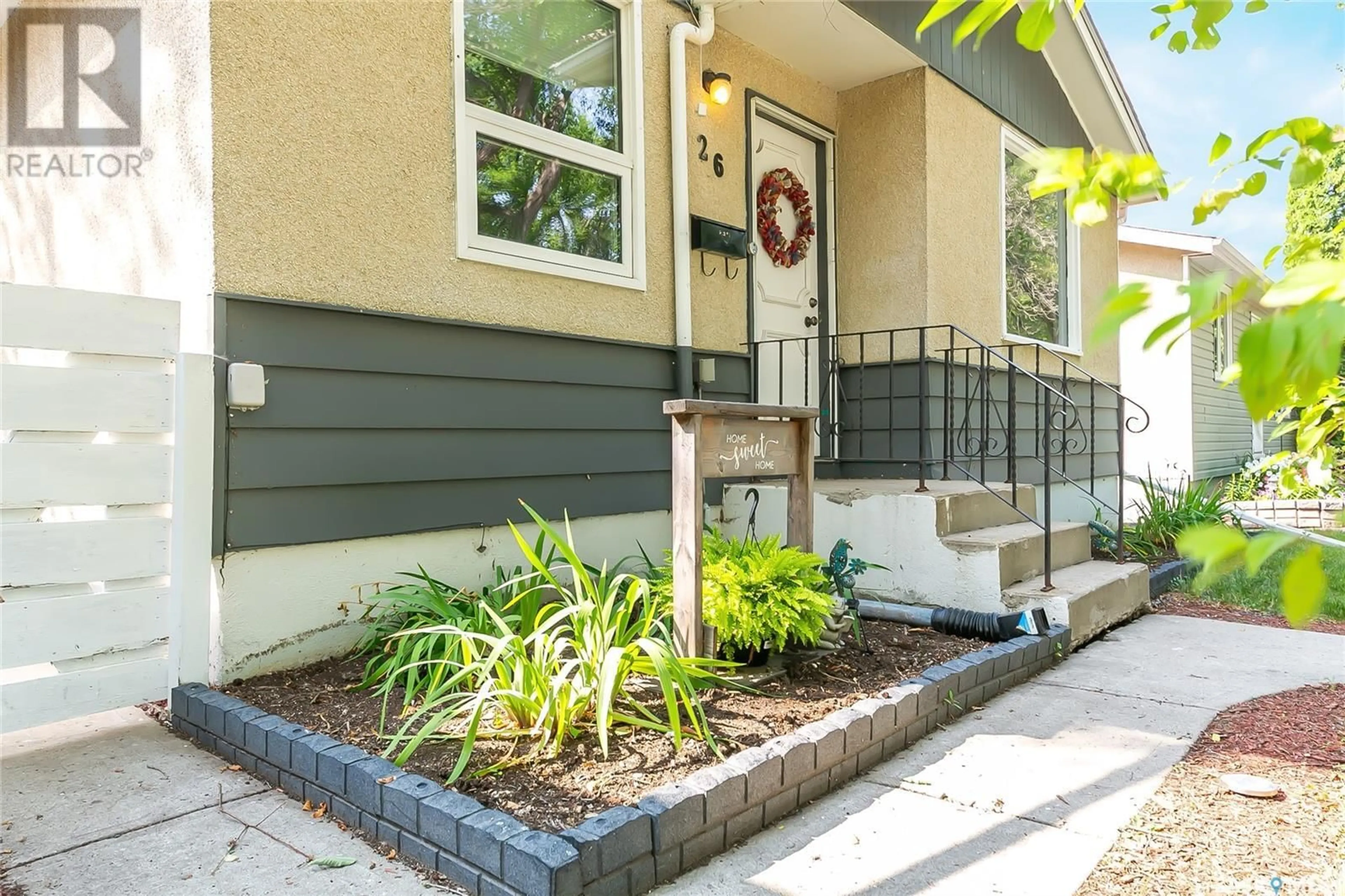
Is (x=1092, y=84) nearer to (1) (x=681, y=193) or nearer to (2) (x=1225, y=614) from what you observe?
(2) (x=1225, y=614)

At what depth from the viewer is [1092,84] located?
7.42m

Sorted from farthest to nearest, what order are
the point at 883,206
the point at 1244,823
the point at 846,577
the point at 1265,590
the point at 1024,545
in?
the point at 883,206
the point at 1265,590
the point at 1024,545
the point at 846,577
the point at 1244,823

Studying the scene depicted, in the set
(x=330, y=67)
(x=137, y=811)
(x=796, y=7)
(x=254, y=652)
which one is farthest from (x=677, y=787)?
(x=796, y=7)

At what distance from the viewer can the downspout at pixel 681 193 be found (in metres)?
4.19

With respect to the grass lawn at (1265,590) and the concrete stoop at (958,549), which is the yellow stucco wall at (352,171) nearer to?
the concrete stoop at (958,549)

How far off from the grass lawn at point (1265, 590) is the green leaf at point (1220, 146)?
13.8 feet

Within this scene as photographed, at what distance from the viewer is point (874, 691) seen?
107 inches

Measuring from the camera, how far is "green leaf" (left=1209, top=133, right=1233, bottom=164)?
43.8 inches

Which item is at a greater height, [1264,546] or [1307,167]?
[1307,167]

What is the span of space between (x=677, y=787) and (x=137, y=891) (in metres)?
1.16

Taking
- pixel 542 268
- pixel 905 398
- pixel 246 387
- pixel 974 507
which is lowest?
pixel 974 507

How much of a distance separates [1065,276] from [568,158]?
536cm

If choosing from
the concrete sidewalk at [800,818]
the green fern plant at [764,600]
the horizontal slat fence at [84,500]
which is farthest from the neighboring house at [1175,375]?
the horizontal slat fence at [84,500]

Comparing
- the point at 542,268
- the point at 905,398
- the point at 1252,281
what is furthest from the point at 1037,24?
the point at 905,398
